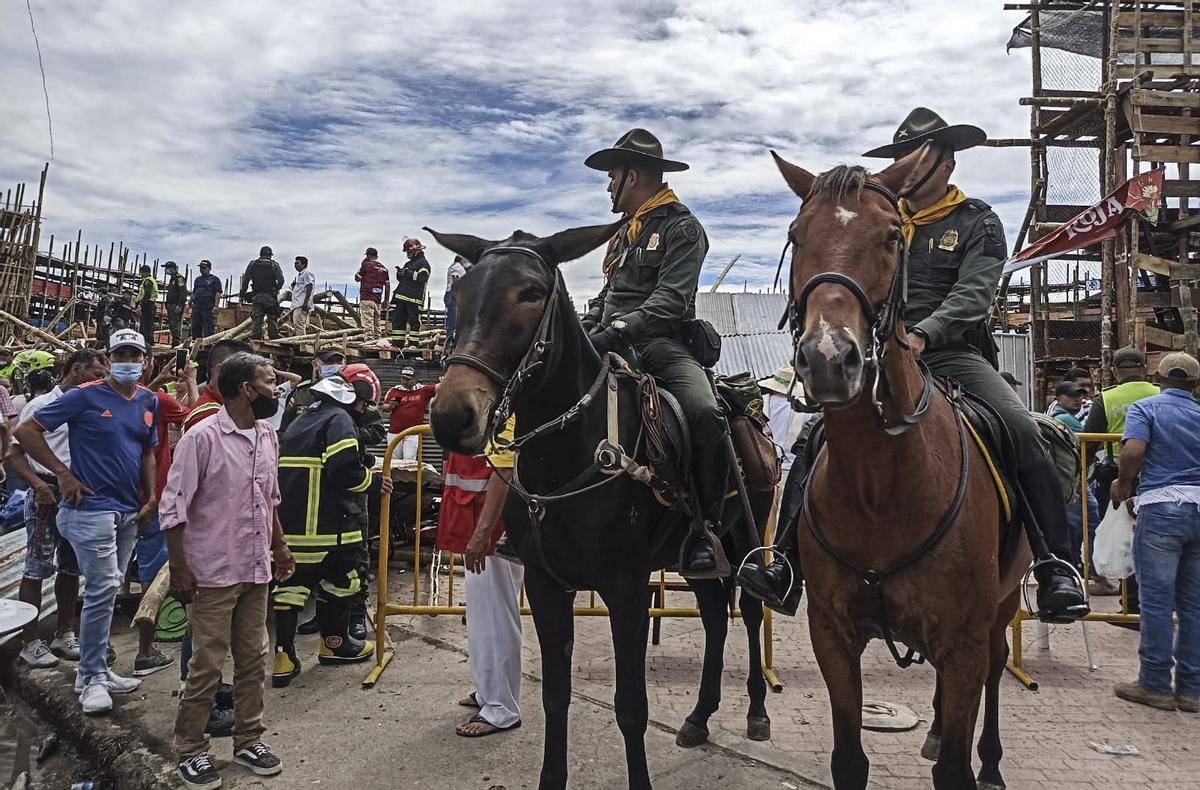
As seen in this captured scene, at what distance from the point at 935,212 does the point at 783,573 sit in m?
1.97

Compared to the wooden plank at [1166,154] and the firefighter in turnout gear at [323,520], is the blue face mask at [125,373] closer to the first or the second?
the firefighter in turnout gear at [323,520]

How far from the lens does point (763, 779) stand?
162 inches

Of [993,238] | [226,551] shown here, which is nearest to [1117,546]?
[993,238]

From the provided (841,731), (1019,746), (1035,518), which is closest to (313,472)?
(841,731)

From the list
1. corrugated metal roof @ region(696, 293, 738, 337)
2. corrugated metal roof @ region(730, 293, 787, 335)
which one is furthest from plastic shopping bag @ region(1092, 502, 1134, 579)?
corrugated metal roof @ region(696, 293, 738, 337)

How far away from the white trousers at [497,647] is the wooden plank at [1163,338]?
1415cm

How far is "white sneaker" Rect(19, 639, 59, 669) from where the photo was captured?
5773 mm

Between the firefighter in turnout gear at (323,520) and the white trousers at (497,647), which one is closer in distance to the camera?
the white trousers at (497,647)

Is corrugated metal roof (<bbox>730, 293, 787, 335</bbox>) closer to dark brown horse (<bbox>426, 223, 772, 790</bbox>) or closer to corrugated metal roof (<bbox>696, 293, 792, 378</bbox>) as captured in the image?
corrugated metal roof (<bbox>696, 293, 792, 378</bbox>)

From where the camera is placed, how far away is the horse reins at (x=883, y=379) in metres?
2.49

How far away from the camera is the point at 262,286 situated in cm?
1800

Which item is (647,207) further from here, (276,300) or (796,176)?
(276,300)

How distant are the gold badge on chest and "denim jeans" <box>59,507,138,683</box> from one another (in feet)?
18.0

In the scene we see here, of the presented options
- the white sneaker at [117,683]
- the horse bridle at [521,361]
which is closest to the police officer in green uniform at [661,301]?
the horse bridle at [521,361]
